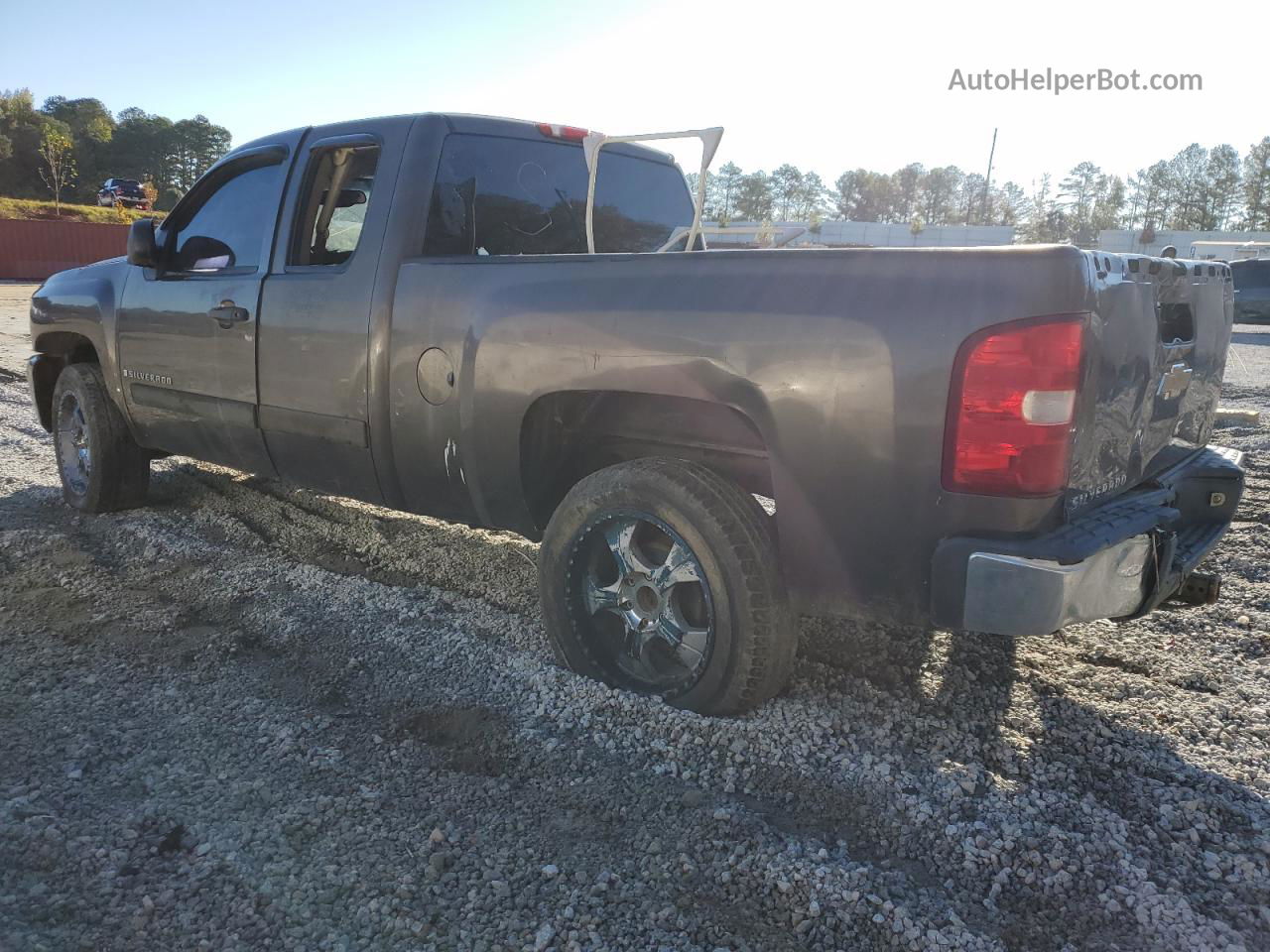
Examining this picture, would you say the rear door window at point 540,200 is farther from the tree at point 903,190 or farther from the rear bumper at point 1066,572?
the tree at point 903,190

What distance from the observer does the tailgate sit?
97.3 inches

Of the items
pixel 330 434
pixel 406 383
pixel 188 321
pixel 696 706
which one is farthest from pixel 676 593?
pixel 188 321

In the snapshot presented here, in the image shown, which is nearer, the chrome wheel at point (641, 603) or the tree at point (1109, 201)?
the chrome wheel at point (641, 603)

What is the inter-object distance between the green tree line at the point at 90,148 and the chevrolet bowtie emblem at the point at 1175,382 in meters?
58.2

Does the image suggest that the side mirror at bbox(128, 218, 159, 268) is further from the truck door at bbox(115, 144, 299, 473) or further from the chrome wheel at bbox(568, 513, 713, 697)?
the chrome wheel at bbox(568, 513, 713, 697)

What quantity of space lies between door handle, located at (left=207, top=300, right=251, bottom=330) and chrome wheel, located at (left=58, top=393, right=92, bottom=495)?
5.83 ft

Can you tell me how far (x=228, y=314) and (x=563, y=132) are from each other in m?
1.68

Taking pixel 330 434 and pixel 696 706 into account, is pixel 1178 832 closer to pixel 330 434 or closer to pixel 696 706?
pixel 696 706

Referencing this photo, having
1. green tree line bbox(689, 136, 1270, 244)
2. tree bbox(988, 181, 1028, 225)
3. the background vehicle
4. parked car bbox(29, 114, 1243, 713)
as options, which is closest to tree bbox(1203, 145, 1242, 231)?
green tree line bbox(689, 136, 1270, 244)

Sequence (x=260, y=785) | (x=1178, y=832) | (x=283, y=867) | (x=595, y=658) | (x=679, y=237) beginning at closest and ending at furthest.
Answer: (x=283, y=867)
(x=1178, y=832)
(x=260, y=785)
(x=595, y=658)
(x=679, y=237)

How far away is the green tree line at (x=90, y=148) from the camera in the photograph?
57.8m

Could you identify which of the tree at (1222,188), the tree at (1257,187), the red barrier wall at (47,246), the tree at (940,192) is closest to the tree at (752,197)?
the red barrier wall at (47,246)

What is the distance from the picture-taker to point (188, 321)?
448cm

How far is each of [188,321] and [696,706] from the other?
10.2ft
